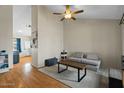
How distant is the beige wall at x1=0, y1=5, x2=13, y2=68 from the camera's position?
11.7ft

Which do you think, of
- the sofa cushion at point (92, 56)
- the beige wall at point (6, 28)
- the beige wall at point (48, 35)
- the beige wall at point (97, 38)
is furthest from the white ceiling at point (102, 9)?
the sofa cushion at point (92, 56)

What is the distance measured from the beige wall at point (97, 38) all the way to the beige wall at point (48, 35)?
512 millimetres

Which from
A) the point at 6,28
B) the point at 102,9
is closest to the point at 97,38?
the point at 102,9

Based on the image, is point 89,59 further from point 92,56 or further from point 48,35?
point 48,35

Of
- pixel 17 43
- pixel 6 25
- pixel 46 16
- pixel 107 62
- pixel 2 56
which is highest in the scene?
pixel 46 16

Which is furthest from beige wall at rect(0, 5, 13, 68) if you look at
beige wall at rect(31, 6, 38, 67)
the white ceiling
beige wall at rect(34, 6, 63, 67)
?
the white ceiling

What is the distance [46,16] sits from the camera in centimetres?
463

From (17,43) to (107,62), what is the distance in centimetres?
776

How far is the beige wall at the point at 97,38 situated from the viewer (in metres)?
4.48

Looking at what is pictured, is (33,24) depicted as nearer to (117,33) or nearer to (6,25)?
(6,25)

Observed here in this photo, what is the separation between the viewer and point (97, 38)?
192 inches

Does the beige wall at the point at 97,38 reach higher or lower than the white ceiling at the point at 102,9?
lower

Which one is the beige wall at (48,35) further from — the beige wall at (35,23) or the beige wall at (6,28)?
the beige wall at (6,28)
